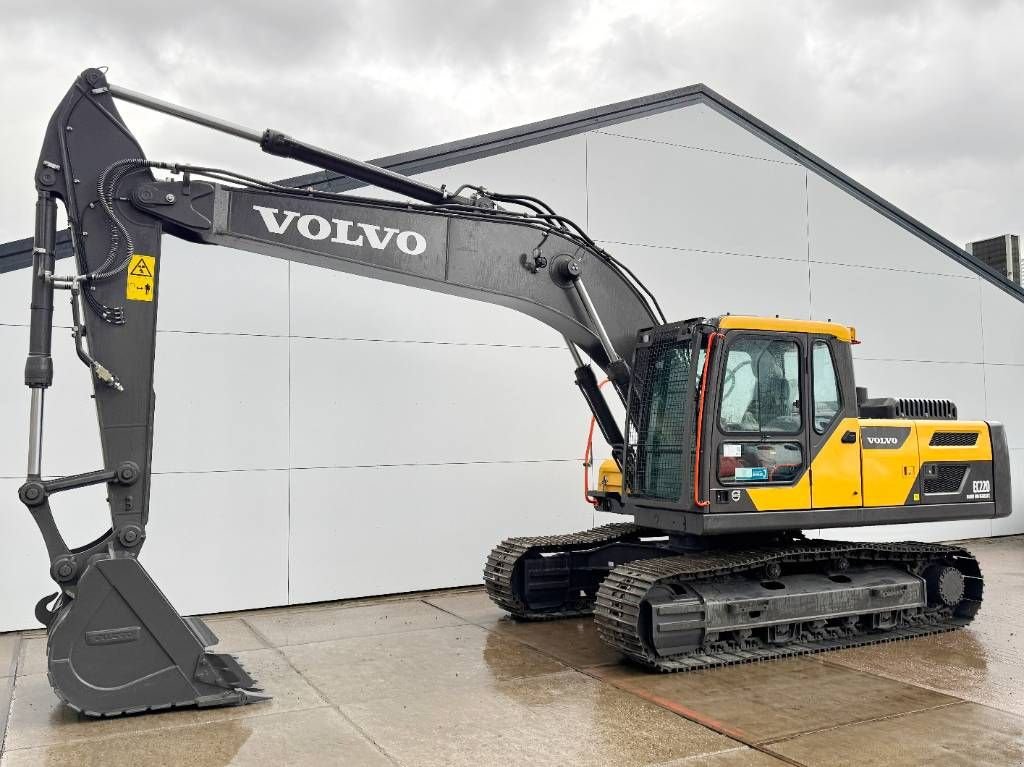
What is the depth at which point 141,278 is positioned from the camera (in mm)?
5723

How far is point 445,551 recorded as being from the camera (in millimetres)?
9773

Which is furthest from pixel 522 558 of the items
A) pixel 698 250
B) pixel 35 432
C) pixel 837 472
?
pixel 698 250

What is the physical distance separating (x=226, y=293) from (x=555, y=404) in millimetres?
3868

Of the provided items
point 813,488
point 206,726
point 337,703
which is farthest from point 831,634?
point 206,726

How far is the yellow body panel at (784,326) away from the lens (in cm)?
673

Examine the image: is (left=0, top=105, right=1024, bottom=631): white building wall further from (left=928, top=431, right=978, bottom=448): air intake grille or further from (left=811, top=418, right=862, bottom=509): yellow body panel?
(left=928, top=431, right=978, bottom=448): air intake grille

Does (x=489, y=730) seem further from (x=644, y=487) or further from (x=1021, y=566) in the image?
(x=1021, y=566)

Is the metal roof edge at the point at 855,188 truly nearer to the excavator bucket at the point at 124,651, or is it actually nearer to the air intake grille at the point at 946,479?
the air intake grille at the point at 946,479

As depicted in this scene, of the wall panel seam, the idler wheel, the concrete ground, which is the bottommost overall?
the concrete ground

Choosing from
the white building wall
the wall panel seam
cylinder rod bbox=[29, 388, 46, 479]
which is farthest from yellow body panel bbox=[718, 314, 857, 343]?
cylinder rod bbox=[29, 388, 46, 479]

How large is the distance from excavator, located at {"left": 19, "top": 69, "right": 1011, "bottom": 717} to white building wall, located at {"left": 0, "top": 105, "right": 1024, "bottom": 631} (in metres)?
1.53

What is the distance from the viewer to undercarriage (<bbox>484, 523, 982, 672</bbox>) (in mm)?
6508

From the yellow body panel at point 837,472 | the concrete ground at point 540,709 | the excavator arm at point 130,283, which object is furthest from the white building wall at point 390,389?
the yellow body panel at point 837,472

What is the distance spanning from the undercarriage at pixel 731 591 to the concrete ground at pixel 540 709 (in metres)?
0.25
